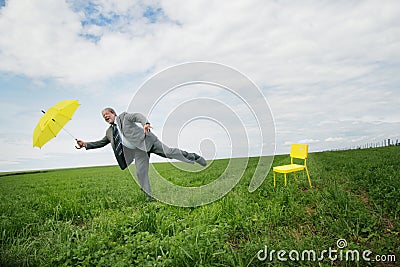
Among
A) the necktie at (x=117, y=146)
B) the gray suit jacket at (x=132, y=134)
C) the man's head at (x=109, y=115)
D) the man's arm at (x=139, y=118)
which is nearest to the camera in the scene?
the man's arm at (x=139, y=118)

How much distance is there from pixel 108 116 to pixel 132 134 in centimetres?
72

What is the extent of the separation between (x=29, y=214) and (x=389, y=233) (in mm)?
6860

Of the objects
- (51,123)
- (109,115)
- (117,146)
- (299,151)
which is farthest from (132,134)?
(299,151)

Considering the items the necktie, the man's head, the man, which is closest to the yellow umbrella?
the man's head

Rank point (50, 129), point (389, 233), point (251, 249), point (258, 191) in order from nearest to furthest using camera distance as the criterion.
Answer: point (251, 249) → point (389, 233) → point (50, 129) → point (258, 191)

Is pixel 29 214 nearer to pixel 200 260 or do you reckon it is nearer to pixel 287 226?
pixel 200 260

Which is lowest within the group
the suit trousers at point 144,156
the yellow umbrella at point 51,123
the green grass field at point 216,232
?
the green grass field at point 216,232

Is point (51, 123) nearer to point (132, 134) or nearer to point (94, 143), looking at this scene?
point (94, 143)

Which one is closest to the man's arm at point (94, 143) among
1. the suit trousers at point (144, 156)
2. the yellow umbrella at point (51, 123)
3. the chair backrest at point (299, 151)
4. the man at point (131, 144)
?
the man at point (131, 144)

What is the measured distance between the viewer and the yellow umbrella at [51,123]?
248 inches

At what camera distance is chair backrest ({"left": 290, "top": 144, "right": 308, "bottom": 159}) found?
828 cm

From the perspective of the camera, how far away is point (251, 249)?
4.08 meters

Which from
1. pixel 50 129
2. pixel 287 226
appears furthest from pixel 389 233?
pixel 50 129

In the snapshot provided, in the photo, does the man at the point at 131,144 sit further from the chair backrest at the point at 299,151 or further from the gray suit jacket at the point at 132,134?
the chair backrest at the point at 299,151
